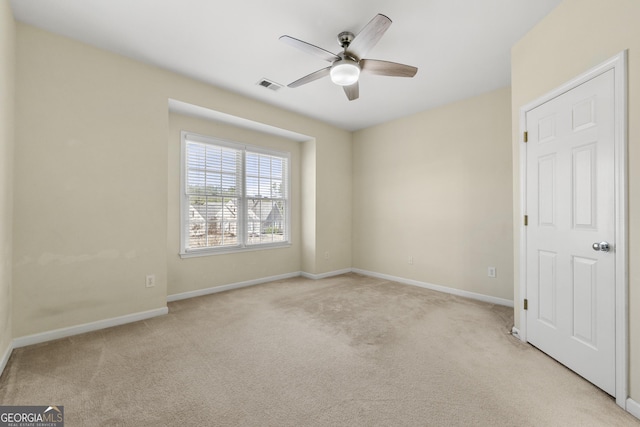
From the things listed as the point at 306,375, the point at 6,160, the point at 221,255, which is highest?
the point at 6,160

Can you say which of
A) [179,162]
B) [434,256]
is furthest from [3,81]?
Result: [434,256]

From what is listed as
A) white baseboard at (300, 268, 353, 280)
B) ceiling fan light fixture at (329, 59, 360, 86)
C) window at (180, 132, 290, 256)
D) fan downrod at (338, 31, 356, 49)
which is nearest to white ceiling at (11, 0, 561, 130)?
fan downrod at (338, 31, 356, 49)

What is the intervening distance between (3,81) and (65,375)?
2234 millimetres

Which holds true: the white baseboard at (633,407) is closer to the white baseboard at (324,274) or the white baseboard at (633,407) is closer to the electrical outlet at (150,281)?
the white baseboard at (324,274)

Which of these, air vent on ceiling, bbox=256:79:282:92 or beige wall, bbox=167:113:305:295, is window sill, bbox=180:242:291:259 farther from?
air vent on ceiling, bbox=256:79:282:92

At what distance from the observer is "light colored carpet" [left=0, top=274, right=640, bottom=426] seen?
5.34ft

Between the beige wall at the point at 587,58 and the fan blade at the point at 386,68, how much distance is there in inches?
40.3

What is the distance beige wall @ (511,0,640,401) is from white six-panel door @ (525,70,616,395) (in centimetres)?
11

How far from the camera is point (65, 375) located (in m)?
2.02

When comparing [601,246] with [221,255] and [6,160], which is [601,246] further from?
[6,160]

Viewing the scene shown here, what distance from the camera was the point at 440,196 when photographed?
4.38 m

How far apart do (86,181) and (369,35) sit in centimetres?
298

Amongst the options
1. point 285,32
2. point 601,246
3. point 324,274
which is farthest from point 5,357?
point 601,246

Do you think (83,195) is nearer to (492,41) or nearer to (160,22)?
(160,22)
